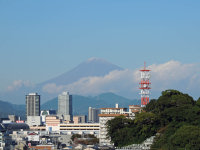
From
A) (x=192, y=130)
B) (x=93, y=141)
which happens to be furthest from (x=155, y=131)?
(x=93, y=141)

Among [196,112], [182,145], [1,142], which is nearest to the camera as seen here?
[182,145]

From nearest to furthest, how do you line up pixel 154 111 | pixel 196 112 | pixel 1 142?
pixel 196 112 → pixel 154 111 → pixel 1 142

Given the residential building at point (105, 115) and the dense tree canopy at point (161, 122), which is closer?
the dense tree canopy at point (161, 122)

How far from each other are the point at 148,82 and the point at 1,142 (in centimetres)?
2756

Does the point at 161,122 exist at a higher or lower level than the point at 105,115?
lower

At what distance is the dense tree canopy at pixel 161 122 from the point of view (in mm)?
79844

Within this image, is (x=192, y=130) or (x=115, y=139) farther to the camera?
(x=115, y=139)

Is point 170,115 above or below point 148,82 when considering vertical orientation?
below

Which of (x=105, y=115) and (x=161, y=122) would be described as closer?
(x=161, y=122)

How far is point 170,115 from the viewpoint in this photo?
275 feet

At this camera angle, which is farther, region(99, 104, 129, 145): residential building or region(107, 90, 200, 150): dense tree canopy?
region(99, 104, 129, 145): residential building

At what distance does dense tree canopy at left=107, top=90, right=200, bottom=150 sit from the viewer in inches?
3143

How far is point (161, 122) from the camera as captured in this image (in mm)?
84688

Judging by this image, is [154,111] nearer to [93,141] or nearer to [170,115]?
[170,115]
